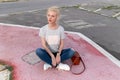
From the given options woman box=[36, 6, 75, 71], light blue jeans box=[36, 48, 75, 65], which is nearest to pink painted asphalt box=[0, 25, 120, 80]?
woman box=[36, 6, 75, 71]

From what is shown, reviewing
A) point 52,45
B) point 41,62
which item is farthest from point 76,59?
point 41,62

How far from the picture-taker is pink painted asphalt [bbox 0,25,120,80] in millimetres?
7750

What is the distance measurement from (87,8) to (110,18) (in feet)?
9.21

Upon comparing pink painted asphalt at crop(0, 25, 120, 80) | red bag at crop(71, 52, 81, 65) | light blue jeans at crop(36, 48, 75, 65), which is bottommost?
pink painted asphalt at crop(0, 25, 120, 80)

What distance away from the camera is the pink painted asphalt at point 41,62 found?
25.4 ft

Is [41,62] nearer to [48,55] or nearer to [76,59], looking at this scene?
[48,55]

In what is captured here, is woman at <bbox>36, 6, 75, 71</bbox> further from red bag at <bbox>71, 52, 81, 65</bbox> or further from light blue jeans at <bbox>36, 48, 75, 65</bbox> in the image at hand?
red bag at <bbox>71, 52, 81, 65</bbox>

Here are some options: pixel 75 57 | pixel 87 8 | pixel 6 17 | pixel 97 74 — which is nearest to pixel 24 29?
pixel 6 17

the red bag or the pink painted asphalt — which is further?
the red bag

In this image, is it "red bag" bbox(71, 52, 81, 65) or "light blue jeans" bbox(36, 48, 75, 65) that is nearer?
"light blue jeans" bbox(36, 48, 75, 65)

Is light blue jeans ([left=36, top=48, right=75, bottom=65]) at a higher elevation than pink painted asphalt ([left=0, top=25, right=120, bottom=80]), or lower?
higher

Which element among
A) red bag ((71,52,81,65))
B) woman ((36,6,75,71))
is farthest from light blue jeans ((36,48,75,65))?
red bag ((71,52,81,65))

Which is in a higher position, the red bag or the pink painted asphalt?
the red bag

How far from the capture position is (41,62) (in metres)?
8.44
